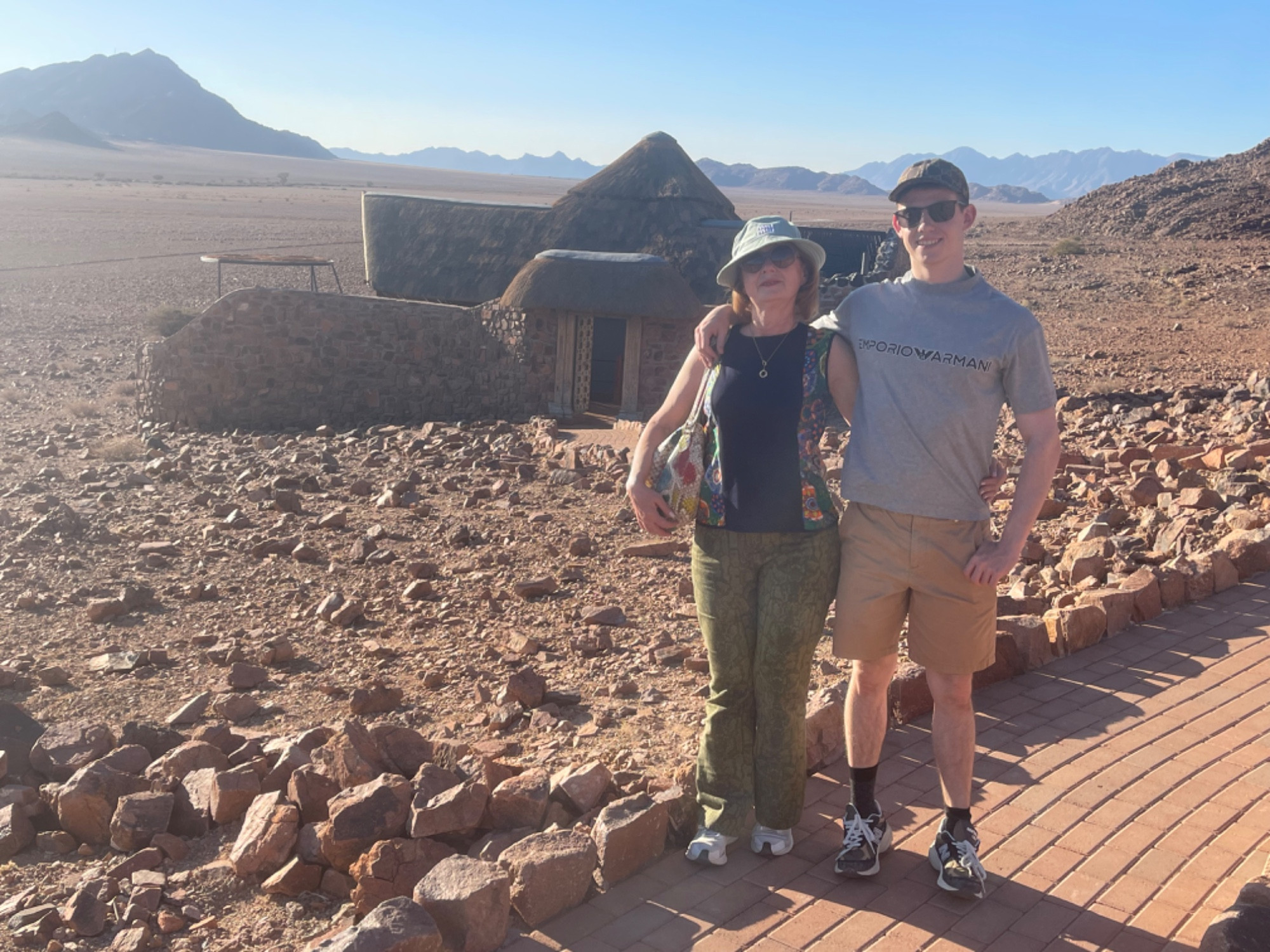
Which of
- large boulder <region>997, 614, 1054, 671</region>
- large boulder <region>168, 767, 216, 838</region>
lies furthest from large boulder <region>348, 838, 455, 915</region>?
large boulder <region>997, 614, 1054, 671</region>

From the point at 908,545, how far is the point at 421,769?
1.74 meters

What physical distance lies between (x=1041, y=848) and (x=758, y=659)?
1.05 m

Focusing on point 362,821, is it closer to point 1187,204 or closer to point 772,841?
point 772,841

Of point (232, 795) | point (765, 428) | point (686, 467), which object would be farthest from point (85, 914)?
point (765, 428)

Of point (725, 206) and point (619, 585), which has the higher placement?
point (725, 206)

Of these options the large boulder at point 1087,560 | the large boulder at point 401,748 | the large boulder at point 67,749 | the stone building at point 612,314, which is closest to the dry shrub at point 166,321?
the stone building at point 612,314

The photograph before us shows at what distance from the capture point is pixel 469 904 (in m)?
2.91

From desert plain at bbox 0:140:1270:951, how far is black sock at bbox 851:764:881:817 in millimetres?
619

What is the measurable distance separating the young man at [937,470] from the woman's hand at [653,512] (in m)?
0.47

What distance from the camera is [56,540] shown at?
341 inches

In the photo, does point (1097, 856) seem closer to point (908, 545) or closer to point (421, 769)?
point (908, 545)

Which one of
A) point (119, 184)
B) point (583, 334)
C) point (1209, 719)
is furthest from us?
point (119, 184)

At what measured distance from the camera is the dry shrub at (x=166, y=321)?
2228 cm

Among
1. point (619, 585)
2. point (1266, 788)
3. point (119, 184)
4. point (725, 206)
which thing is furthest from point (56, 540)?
point (119, 184)
